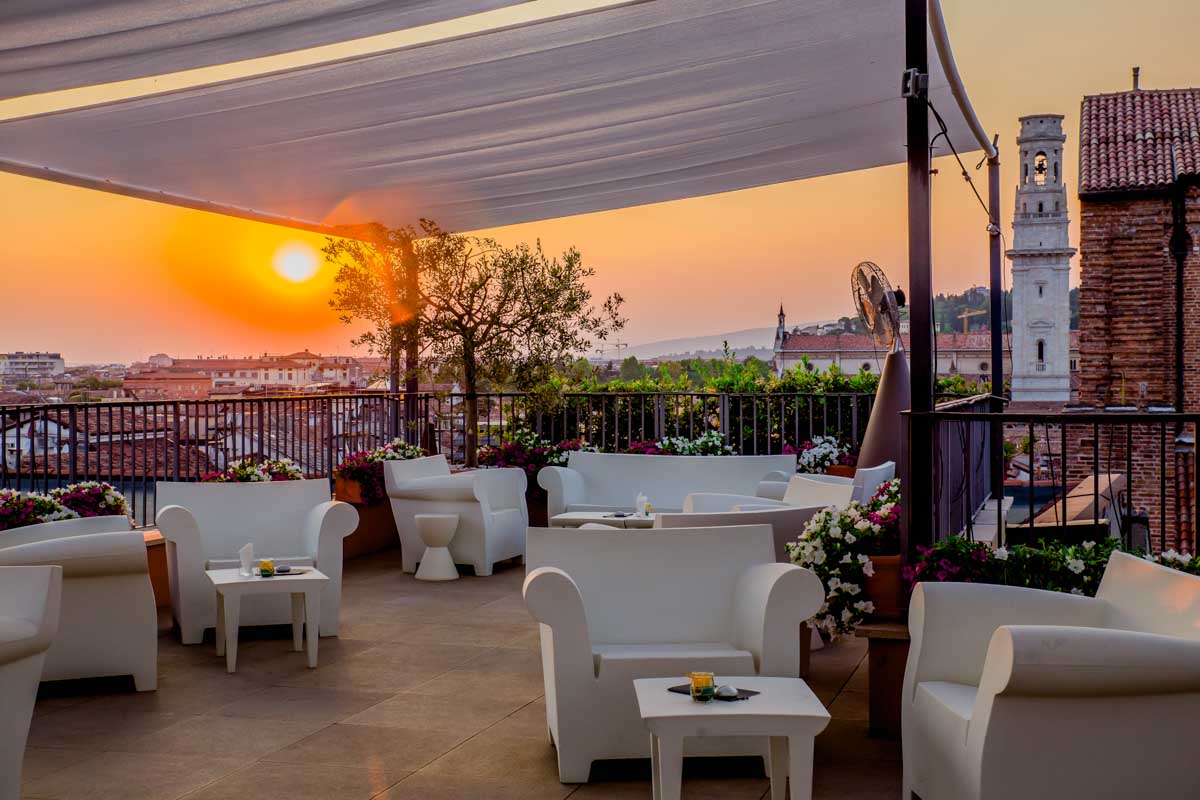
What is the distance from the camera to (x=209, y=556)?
581 cm

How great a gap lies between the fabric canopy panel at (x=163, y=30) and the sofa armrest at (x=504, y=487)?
3773 millimetres

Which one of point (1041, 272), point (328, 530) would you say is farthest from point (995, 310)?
point (1041, 272)

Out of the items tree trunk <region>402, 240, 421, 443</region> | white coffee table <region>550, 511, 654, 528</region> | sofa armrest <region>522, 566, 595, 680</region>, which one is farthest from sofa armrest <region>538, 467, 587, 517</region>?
sofa armrest <region>522, 566, 595, 680</region>

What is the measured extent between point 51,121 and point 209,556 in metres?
2.44

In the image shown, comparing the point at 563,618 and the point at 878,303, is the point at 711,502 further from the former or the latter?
the point at 563,618

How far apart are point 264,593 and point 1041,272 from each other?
59.0 m

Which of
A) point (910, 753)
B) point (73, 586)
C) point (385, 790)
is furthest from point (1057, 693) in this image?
point (73, 586)

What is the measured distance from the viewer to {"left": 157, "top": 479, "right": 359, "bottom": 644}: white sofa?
5410 millimetres

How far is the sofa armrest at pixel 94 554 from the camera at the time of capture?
4.35m

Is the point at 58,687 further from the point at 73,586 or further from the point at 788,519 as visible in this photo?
the point at 788,519

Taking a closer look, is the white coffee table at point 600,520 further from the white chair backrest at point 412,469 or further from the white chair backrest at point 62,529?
the white chair backrest at point 62,529

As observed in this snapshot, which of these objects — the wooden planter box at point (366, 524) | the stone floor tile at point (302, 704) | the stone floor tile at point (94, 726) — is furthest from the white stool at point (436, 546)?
the stone floor tile at point (94, 726)

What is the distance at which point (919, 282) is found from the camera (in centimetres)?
449

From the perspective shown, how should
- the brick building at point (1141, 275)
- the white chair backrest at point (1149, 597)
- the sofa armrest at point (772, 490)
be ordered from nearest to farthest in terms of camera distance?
the white chair backrest at point (1149, 597) < the sofa armrest at point (772, 490) < the brick building at point (1141, 275)
